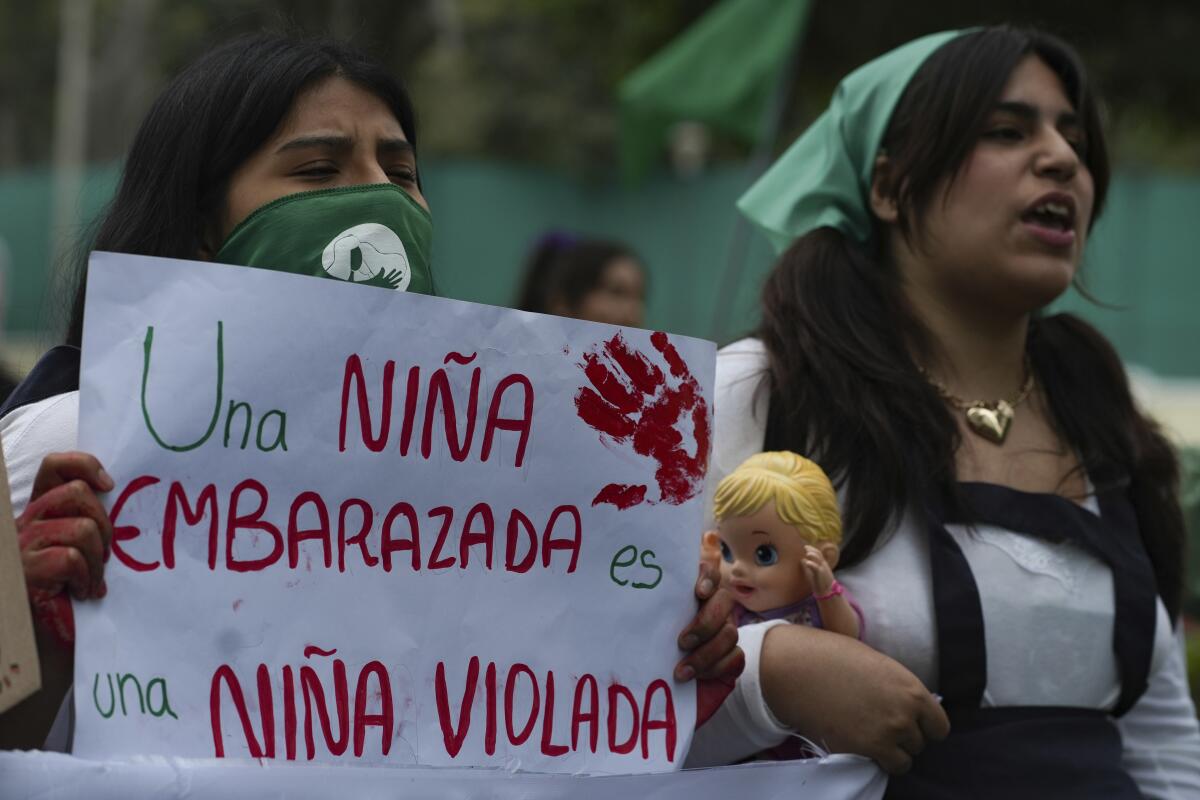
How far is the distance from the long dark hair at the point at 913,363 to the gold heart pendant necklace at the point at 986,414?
80 millimetres

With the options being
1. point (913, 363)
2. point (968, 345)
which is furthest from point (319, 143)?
point (968, 345)

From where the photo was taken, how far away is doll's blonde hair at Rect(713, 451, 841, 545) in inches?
84.2

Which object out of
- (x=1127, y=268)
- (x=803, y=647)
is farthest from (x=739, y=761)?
(x=1127, y=268)

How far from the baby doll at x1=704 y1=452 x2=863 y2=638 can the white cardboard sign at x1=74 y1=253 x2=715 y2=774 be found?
14cm

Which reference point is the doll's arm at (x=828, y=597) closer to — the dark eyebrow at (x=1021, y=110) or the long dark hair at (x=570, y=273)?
the dark eyebrow at (x=1021, y=110)

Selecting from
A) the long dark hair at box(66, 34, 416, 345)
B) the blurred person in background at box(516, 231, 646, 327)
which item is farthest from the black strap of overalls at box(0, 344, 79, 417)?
the blurred person in background at box(516, 231, 646, 327)

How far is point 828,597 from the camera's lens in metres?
2.16

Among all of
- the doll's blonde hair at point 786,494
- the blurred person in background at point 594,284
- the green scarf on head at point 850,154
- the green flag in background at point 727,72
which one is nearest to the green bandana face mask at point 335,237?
the doll's blonde hair at point 786,494

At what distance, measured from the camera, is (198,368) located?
169cm

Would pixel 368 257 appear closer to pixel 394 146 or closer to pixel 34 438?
pixel 394 146

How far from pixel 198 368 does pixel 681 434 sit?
634mm

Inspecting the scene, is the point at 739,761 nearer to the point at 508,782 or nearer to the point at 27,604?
the point at 508,782

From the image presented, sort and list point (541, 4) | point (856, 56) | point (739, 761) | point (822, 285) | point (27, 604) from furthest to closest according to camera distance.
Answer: point (541, 4)
point (856, 56)
point (822, 285)
point (739, 761)
point (27, 604)

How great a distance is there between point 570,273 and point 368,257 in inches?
164
